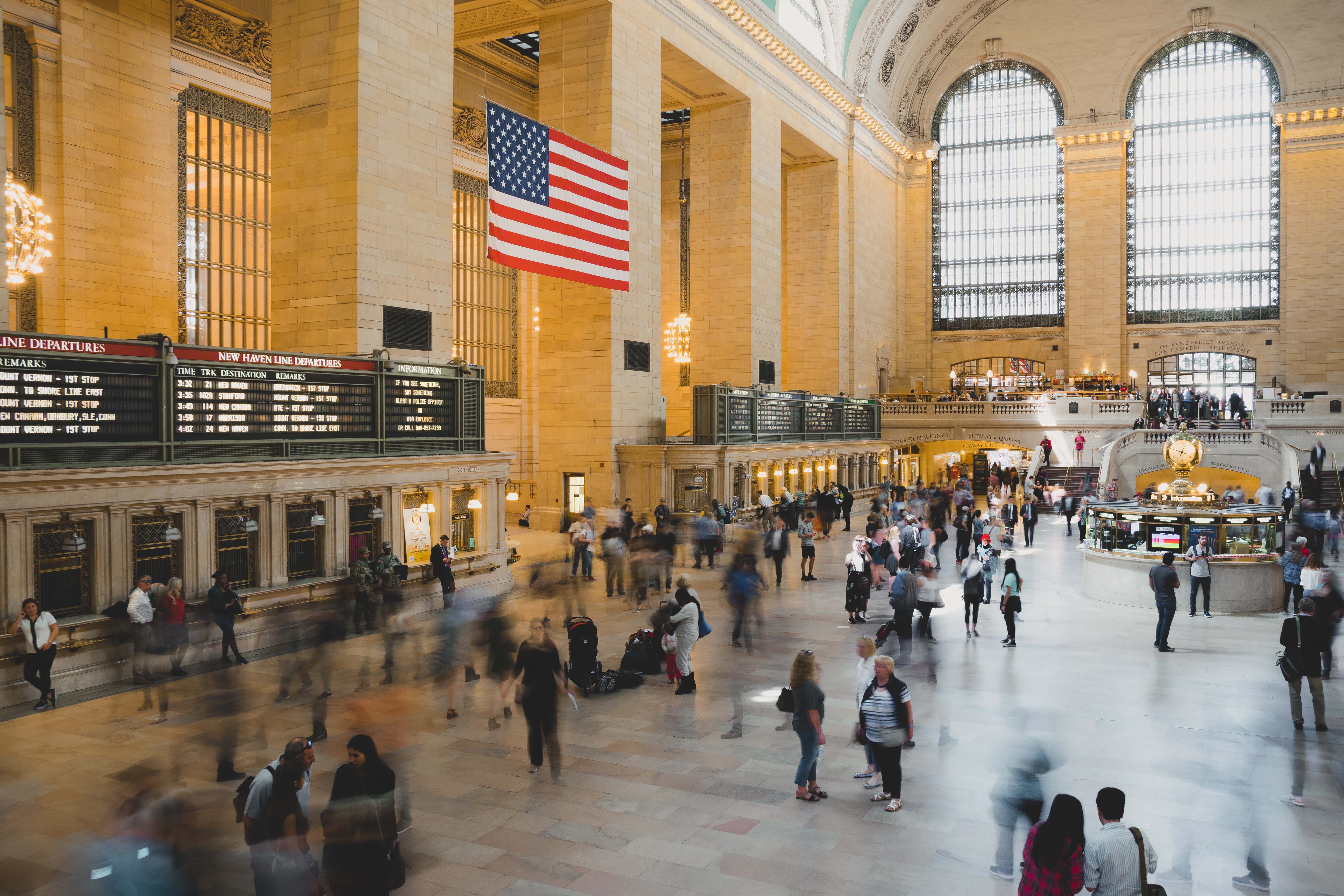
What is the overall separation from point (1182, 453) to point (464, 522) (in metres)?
13.5

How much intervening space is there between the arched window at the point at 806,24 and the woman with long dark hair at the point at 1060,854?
30.8 metres

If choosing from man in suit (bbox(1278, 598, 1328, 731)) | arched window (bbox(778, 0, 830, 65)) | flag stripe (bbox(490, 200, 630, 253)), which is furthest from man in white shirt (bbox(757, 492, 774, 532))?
arched window (bbox(778, 0, 830, 65))

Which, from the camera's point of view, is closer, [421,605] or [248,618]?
[248,618]

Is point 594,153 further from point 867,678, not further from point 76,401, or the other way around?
point 867,678

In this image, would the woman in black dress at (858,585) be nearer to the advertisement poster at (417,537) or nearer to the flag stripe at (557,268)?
the advertisement poster at (417,537)

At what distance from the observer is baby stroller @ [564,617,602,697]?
1000cm

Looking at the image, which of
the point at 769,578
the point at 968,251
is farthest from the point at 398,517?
the point at 968,251

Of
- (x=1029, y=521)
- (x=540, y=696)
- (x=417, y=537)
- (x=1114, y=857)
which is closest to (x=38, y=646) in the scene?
(x=540, y=696)

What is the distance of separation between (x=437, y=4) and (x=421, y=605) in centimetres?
1077

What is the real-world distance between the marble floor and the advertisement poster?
95.7 inches

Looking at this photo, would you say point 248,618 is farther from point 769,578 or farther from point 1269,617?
point 1269,617

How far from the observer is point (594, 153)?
19.6m

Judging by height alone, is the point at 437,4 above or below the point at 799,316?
above

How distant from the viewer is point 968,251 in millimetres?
46219
